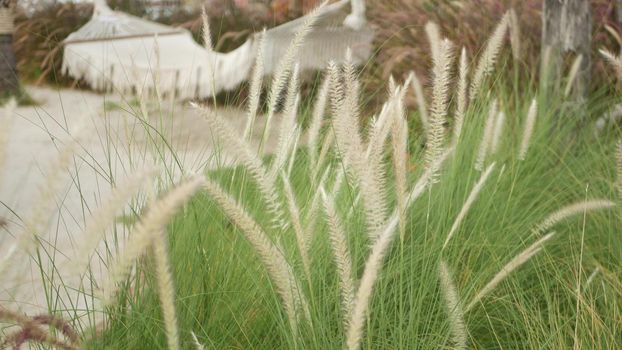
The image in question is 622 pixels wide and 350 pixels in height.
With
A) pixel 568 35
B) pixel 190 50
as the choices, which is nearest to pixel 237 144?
pixel 568 35

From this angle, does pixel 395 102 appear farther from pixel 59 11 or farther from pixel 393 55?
pixel 59 11

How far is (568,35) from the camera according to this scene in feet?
12.7

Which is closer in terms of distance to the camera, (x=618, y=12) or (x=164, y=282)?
(x=164, y=282)

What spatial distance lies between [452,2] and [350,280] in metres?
4.20

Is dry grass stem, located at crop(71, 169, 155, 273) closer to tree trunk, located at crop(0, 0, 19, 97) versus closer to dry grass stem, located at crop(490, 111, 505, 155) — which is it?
dry grass stem, located at crop(490, 111, 505, 155)

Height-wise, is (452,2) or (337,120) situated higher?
(337,120)

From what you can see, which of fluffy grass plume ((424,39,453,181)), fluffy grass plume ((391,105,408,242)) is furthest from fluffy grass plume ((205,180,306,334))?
fluffy grass plume ((424,39,453,181))

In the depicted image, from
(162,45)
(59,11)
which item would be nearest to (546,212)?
(162,45)

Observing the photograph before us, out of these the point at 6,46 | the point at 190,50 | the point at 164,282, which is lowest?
the point at 190,50

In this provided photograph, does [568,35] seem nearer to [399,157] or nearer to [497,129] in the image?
[497,129]

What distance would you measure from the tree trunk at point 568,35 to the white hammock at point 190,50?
138 centimetres

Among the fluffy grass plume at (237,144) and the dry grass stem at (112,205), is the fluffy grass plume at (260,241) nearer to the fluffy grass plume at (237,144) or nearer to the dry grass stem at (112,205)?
the fluffy grass plume at (237,144)

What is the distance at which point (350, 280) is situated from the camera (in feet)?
3.83

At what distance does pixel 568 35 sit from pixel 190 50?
374cm
